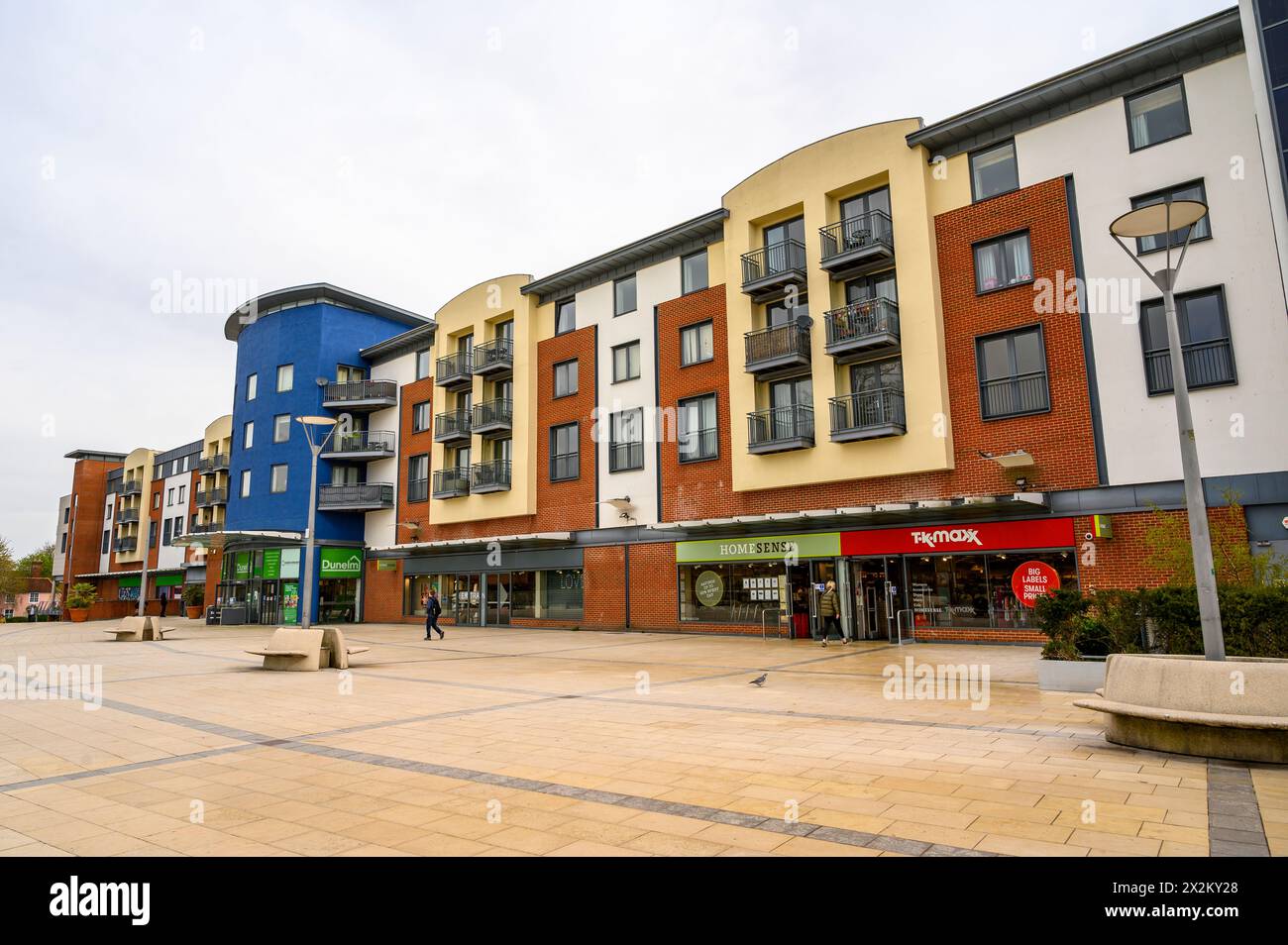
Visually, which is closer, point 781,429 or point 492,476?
point 781,429

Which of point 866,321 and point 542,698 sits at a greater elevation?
point 866,321

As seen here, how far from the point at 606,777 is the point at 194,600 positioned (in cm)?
5514

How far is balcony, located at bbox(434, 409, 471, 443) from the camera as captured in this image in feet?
112

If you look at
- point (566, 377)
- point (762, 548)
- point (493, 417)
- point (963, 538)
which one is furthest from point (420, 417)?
point (963, 538)

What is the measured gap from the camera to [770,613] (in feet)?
77.0

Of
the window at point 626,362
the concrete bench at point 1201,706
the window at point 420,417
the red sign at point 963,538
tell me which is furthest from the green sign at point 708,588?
the window at point 420,417

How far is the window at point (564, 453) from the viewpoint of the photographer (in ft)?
98.4

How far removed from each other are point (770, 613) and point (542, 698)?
1356 centimetres

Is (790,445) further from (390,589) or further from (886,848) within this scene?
(390,589)

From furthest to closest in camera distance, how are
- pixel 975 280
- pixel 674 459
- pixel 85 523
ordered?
pixel 85 523 < pixel 674 459 < pixel 975 280

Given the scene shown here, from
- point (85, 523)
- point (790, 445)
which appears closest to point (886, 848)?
point (790, 445)

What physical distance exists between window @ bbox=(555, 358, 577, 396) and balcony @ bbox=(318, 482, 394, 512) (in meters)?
12.9

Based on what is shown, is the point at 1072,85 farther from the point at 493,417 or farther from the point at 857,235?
the point at 493,417

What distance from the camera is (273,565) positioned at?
38438 mm
